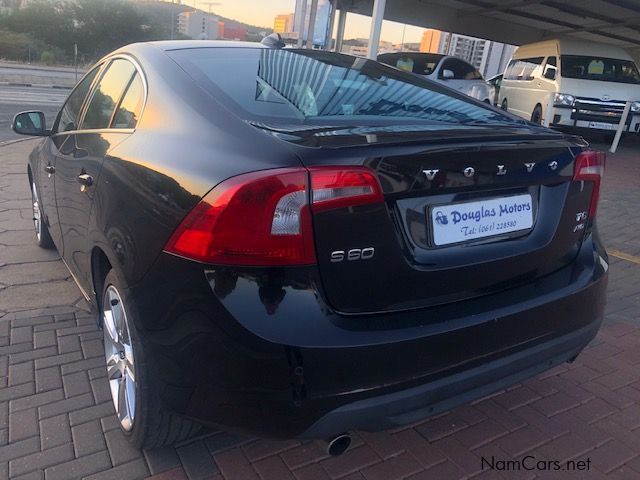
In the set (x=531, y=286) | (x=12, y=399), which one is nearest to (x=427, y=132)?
(x=531, y=286)

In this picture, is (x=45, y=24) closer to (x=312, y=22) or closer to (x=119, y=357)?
(x=312, y=22)

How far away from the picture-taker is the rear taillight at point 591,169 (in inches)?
86.3

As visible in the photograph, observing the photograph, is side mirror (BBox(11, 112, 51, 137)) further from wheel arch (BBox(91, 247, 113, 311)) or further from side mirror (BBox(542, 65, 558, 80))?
side mirror (BBox(542, 65, 558, 80))

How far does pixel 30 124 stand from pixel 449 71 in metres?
11.2

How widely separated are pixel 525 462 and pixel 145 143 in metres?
1.92

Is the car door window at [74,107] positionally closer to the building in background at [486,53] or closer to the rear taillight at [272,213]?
the rear taillight at [272,213]

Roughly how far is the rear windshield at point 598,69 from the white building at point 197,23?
55309 mm

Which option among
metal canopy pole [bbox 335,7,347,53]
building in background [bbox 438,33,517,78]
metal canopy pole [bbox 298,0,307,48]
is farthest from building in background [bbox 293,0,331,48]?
building in background [bbox 438,33,517,78]

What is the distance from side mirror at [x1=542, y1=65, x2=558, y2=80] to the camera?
41.1ft

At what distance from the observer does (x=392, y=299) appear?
68.9 inches

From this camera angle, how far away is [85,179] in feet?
8.18

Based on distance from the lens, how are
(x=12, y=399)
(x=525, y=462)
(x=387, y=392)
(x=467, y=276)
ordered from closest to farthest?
(x=387, y=392)
(x=467, y=276)
(x=525, y=462)
(x=12, y=399)

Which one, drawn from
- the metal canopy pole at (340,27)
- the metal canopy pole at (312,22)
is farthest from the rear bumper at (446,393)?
the metal canopy pole at (340,27)

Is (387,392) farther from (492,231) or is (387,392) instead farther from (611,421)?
(611,421)
